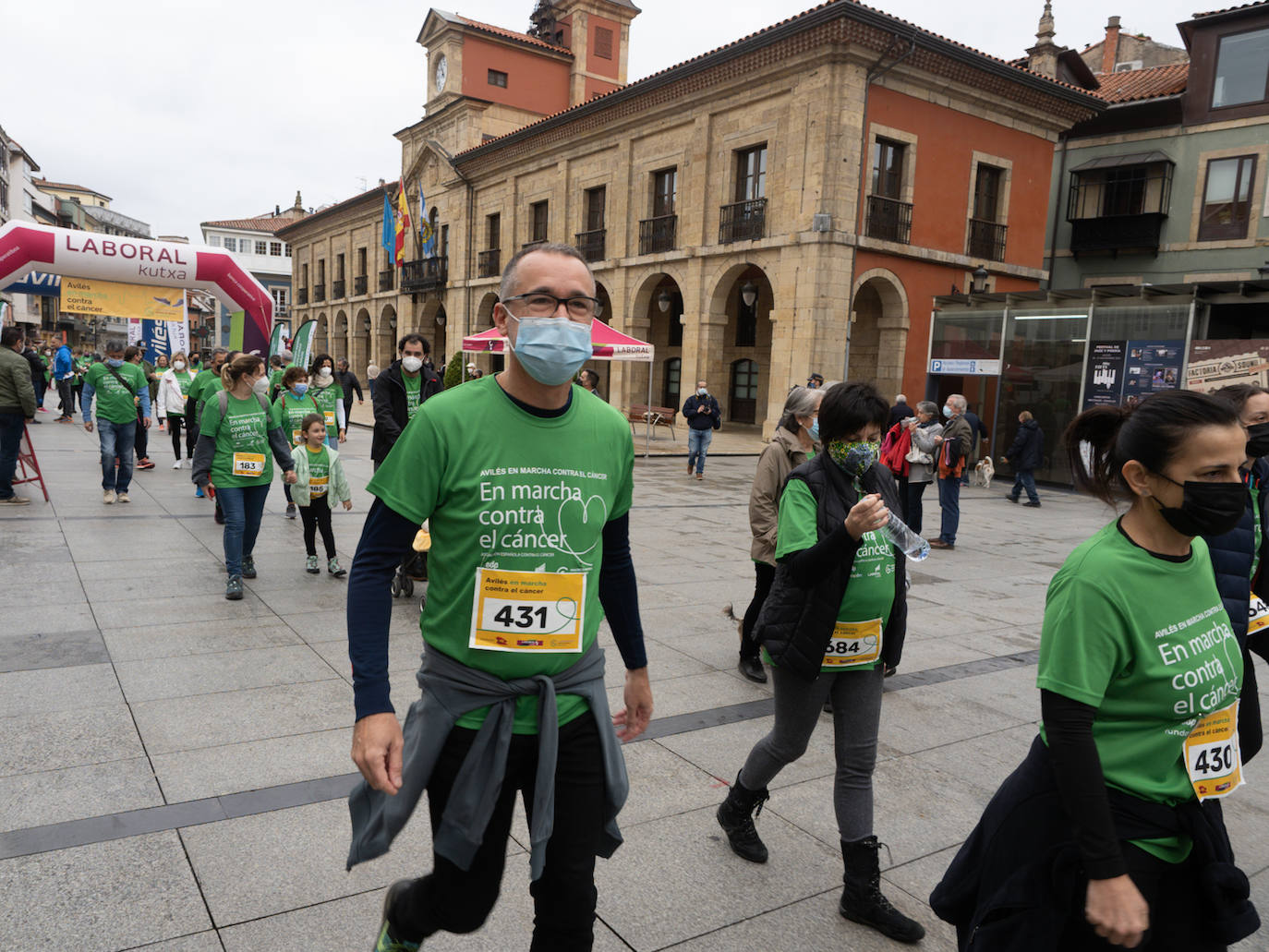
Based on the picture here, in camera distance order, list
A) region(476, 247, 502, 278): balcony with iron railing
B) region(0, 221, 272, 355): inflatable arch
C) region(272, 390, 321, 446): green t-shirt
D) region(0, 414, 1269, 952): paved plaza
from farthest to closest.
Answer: region(476, 247, 502, 278): balcony with iron railing < region(0, 221, 272, 355): inflatable arch < region(272, 390, 321, 446): green t-shirt < region(0, 414, 1269, 952): paved plaza

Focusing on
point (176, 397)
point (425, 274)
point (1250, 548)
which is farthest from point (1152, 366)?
point (425, 274)

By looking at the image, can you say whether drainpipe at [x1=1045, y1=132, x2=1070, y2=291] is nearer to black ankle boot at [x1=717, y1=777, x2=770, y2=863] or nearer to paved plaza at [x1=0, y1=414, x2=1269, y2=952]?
paved plaza at [x1=0, y1=414, x2=1269, y2=952]

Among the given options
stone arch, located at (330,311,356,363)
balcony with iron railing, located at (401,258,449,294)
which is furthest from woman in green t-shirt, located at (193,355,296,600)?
stone arch, located at (330,311,356,363)

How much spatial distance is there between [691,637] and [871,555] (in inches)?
118

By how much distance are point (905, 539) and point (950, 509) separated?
7.65m

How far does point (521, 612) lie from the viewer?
1.94 metres

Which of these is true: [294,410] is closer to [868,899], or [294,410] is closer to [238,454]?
[238,454]

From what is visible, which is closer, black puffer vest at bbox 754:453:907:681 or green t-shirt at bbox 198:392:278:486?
black puffer vest at bbox 754:453:907:681

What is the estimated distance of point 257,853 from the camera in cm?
293

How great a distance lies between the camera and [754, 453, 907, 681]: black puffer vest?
2.82 m

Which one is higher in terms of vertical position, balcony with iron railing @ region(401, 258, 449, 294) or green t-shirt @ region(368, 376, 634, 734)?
balcony with iron railing @ region(401, 258, 449, 294)

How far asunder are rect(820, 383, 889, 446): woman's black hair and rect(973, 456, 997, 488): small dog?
14551mm

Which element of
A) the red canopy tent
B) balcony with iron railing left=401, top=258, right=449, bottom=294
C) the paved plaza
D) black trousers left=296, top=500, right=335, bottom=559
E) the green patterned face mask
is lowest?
the paved plaza

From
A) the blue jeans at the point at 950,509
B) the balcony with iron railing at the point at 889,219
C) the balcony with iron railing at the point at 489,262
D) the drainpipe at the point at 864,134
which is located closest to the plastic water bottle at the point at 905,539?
the blue jeans at the point at 950,509
